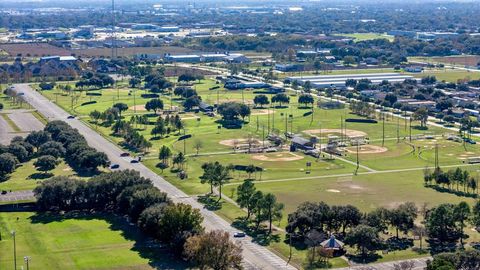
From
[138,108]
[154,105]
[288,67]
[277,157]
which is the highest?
[288,67]

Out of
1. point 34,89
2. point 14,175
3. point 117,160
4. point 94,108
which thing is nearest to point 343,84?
point 94,108

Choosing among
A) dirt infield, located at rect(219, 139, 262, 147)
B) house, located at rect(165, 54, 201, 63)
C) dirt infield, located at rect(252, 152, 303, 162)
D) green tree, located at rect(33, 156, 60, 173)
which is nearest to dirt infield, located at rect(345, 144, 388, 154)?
dirt infield, located at rect(252, 152, 303, 162)

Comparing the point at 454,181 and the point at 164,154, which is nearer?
the point at 454,181

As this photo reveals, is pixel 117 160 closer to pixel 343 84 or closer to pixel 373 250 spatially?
pixel 373 250

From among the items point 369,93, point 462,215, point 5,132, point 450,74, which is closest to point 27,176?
point 5,132

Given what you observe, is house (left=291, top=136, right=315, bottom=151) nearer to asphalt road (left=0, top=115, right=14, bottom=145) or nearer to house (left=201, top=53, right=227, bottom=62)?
asphalt road (left=0, top=115, right=14, bottom=145)

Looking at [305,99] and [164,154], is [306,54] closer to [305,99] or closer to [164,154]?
[305,99]

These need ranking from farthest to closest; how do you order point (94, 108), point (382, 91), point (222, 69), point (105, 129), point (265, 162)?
point (222, 69) < point (382, 91) < point (94, 108) < point (105, 129) < point (265, 162)
